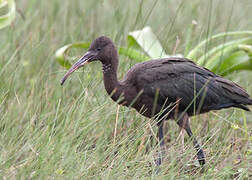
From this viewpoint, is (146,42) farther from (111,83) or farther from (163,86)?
(111,83)

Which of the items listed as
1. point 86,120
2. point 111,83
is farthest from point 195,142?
point 86,120

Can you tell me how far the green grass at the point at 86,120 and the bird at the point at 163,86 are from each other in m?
0.15

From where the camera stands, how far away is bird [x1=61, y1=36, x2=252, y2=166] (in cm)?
437

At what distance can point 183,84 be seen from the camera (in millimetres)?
4547

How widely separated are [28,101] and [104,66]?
776mm

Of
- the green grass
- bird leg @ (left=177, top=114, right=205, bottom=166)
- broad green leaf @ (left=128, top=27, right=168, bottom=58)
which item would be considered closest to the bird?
bird leg @ (left=177, top=114, right=205, bottom=166)

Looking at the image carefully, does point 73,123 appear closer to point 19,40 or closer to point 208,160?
point 208,160

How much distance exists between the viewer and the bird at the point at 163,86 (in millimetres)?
4367

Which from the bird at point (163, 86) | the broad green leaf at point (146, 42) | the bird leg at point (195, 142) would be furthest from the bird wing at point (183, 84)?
the broad green leaf at point (146, 42)

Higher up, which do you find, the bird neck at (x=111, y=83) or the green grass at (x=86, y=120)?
the bird neck at (x=111, y=83)

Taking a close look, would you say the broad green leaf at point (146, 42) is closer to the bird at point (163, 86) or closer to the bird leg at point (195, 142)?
the bird at point (163, 86)

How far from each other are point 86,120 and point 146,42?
1794mm

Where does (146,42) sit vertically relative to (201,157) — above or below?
above

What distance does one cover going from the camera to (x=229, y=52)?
5312 millimetres
